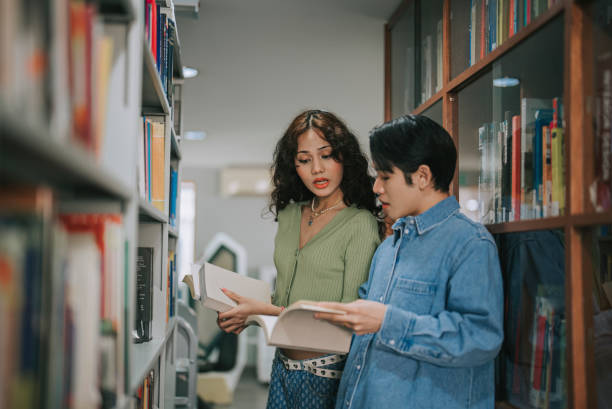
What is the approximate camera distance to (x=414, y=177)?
133 centimetres

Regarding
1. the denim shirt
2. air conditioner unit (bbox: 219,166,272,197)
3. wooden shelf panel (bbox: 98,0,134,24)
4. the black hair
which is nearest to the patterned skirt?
the denim shirt

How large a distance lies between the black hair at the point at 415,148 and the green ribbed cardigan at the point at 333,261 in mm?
340

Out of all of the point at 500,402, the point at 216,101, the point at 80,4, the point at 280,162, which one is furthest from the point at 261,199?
the point at 80,4

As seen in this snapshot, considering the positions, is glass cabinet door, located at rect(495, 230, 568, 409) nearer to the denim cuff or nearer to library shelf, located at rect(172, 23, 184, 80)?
the denim cuff

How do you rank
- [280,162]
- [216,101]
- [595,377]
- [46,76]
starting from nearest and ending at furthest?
1. [46,76]
2. [595,377]
3. [280,162]
4. [216,101]

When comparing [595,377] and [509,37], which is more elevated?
[509,37]

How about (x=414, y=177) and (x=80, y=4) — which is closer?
(x=80, y=4)

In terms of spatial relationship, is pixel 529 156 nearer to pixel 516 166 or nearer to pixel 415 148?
pixel 516 166

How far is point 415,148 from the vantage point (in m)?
1.29

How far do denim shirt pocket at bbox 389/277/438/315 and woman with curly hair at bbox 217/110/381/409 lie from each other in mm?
292

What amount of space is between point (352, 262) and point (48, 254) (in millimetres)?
1138

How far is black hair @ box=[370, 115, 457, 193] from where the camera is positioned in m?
1.30

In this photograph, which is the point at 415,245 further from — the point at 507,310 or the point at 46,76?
the point at 46,76

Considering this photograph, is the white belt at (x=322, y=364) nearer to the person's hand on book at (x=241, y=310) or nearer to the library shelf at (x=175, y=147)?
the person's hand on book at (x=241, y=310)
